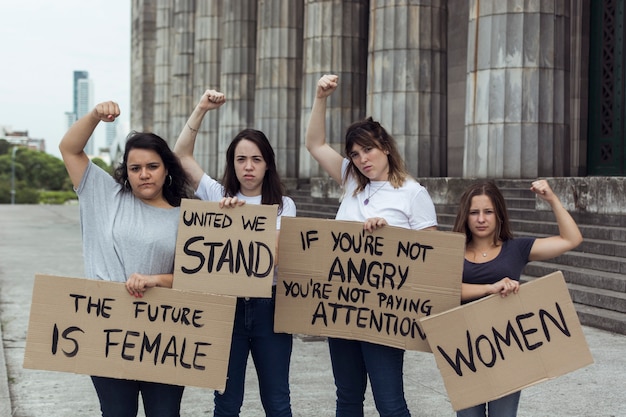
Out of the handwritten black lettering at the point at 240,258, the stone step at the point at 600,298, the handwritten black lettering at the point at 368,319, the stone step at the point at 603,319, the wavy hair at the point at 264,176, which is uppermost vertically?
the wavy hair at the point at 264,176

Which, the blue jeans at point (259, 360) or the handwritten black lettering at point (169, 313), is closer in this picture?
the handwritten black lettering at point (169, 313)

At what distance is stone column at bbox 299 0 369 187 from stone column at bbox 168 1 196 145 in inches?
521

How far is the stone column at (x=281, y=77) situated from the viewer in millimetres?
23688

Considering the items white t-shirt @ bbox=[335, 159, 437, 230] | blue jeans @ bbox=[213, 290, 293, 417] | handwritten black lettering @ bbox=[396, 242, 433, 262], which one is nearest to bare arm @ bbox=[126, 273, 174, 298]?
blue jeans @ bbox=[213, 290, 293, 417]

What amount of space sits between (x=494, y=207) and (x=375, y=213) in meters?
0.57

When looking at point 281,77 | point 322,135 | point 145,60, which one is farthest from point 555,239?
point 145,60

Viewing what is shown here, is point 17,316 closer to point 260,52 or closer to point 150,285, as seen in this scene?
point 150,285

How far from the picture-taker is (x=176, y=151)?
4859 mm

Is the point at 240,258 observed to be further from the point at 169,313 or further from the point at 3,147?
the point at 3,147

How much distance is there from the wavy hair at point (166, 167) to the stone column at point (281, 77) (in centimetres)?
1967

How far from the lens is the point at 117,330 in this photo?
4.17m

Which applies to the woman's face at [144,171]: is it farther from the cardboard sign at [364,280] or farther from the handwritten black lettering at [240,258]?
the cardboard sign at [364,280]

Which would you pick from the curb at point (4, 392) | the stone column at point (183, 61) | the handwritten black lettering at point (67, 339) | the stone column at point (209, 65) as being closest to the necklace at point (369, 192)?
the handwritten black lettering at point (67, 339)

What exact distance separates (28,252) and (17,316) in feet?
28.6
